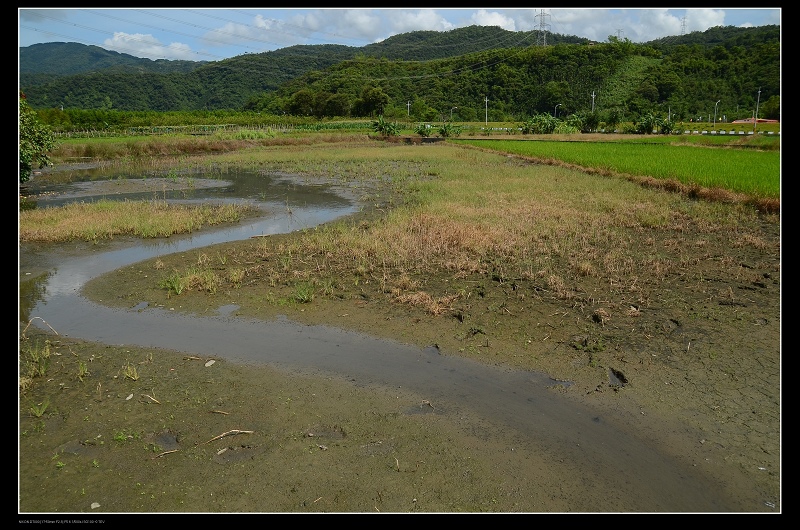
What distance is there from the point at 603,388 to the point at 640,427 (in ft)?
2.17

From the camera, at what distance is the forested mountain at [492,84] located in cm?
6041

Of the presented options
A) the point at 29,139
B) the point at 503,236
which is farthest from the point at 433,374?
the point at 29,139

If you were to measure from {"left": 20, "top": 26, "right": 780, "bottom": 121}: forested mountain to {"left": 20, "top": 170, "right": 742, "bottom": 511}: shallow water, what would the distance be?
52.2m


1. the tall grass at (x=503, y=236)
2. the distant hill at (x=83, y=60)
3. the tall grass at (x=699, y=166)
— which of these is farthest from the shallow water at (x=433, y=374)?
the distant hill at (x=83, y=60)

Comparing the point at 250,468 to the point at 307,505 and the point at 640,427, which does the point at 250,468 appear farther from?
the point at 640,427

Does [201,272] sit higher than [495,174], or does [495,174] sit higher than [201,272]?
[495,174]

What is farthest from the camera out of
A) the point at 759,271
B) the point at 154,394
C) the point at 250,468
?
the point at 759,271

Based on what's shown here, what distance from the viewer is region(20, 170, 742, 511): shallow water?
13.0 feet

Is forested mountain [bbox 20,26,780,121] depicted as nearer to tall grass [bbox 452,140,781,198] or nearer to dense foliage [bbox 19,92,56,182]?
tall grass [bbox 452,140,781,198]

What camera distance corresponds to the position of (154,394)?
520cm

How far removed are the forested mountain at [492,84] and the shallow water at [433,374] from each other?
52.2 meters

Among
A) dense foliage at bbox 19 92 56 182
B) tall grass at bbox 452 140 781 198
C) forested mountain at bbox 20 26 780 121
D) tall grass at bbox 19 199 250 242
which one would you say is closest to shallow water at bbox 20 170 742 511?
tall grass at bbox 19 199 250 242

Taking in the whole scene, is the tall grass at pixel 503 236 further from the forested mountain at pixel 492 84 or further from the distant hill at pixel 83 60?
the distant hill at pixel 83 60

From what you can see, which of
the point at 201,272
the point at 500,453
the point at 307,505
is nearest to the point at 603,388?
the point at 500,453
